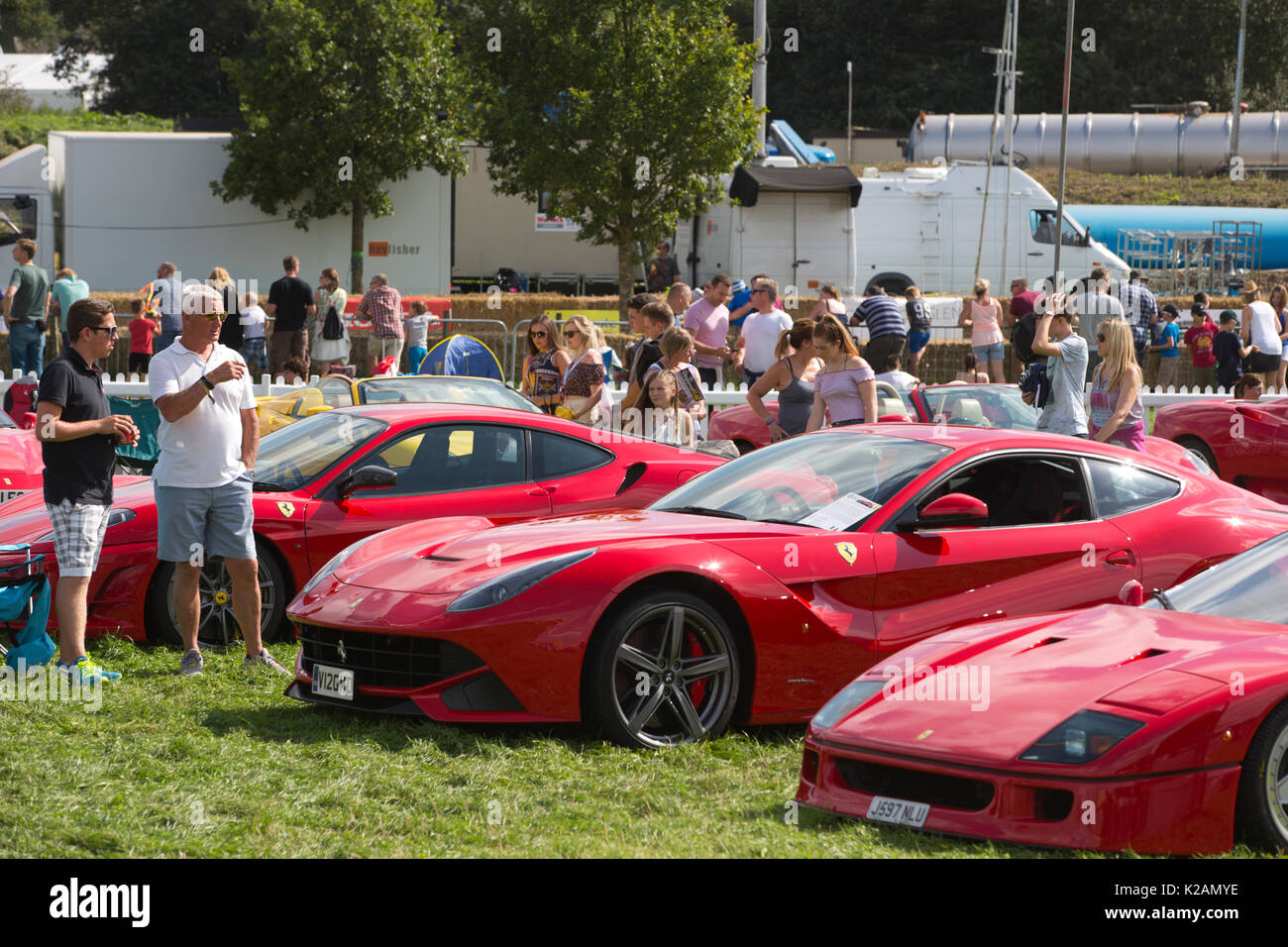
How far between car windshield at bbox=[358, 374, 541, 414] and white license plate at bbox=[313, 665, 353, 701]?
558cm

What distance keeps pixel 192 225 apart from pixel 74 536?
1037 inches

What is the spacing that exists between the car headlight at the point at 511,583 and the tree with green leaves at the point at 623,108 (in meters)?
21.4

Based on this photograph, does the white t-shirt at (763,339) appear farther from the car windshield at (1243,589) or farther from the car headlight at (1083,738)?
the car headlight at (1083,738)

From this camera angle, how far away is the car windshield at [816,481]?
6332 mm

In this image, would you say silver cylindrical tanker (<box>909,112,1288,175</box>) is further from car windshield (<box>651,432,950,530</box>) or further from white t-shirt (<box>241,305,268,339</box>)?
car windshield (<box>651,432,950,530</box>)

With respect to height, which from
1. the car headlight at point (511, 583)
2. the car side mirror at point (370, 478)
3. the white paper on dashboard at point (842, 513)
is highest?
the white paper on dashboard at point (842, 513)

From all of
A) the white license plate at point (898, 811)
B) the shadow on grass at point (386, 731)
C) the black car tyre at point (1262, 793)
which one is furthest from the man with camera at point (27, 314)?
the black car tyre at point (1262, 793)

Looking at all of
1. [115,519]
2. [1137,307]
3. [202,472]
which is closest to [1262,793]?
[202,472]

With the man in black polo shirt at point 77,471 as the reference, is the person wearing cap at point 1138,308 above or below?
above

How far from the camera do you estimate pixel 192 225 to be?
3159 cm

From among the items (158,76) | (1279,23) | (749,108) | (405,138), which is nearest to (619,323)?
(749,108)
